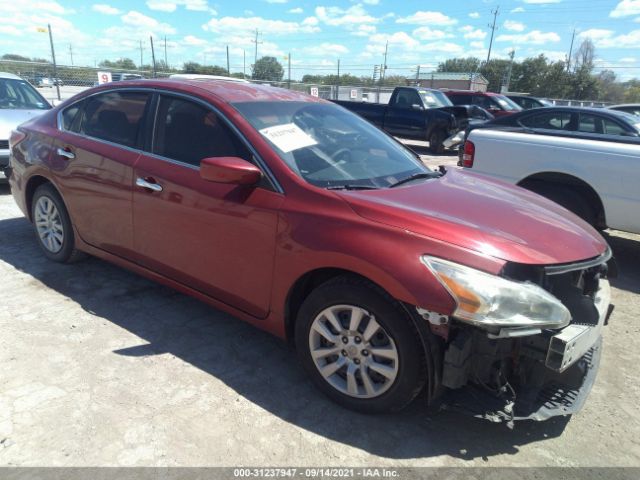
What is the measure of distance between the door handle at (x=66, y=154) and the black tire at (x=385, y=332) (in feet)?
8.23

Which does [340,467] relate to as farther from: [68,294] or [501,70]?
[501,70]

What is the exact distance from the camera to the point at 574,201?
17.0 feet

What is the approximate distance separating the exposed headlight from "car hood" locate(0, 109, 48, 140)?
689 centimetres

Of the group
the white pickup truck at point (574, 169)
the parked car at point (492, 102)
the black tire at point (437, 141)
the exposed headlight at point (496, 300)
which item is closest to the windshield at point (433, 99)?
the black tire at point (437, 141)

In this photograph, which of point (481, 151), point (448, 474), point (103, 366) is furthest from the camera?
point (481, 151)

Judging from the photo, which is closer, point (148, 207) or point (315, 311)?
point (315, 311)

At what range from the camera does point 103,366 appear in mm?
2982

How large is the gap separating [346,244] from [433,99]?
1378 centimetres

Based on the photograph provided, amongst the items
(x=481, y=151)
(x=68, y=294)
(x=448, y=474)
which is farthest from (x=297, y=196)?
(x=481, y=151)

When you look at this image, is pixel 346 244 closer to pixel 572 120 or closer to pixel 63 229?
pixel 63 229

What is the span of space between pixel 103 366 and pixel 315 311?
1406 millimetres

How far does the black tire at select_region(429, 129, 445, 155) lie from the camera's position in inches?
542

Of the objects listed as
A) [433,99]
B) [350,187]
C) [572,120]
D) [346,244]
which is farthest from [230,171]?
[433,99]

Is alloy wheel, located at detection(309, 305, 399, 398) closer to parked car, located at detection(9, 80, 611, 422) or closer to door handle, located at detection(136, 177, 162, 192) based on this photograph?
parked car, located at detection(9, 80, 611, 422)
